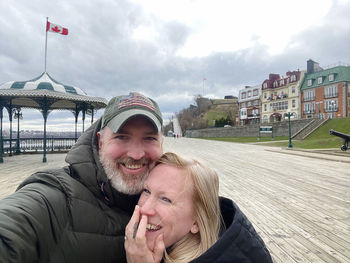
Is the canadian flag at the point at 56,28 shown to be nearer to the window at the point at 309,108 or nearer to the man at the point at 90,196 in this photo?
the man at the point at 90,196

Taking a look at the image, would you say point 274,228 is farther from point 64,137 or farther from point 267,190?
point 64,137

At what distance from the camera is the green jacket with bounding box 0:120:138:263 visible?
1073mm

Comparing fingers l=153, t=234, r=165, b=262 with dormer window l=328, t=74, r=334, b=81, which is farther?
dormer window l=328, t=74, r=334, b=81

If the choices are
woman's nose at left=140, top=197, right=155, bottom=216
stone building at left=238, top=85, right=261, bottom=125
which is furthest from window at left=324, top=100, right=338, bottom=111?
woman's nose at left=140, top=197, right=155, bottom=216

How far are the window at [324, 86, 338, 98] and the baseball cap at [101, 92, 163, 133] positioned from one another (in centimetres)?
5524

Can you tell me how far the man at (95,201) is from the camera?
113 centimetres

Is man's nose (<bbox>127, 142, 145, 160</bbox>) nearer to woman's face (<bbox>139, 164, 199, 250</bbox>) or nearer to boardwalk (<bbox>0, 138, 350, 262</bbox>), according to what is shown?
woman's face (<bbox>139, 164, 199, 250</bbox>)

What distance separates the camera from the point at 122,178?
1588 millimetres

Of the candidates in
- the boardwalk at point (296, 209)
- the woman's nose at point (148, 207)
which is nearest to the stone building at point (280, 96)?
the boardwalk at point (296, 209)

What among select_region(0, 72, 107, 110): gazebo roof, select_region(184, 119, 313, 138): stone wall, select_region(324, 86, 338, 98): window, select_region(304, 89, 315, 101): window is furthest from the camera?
select_region(304, 89, 315, 101): window

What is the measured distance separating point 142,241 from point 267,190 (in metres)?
6.64

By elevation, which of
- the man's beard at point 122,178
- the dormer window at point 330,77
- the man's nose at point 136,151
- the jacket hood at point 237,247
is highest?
the dormer window at point 330,77

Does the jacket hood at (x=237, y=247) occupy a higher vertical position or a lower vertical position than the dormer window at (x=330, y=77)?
lower

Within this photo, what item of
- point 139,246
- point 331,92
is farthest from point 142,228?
point 331,92
